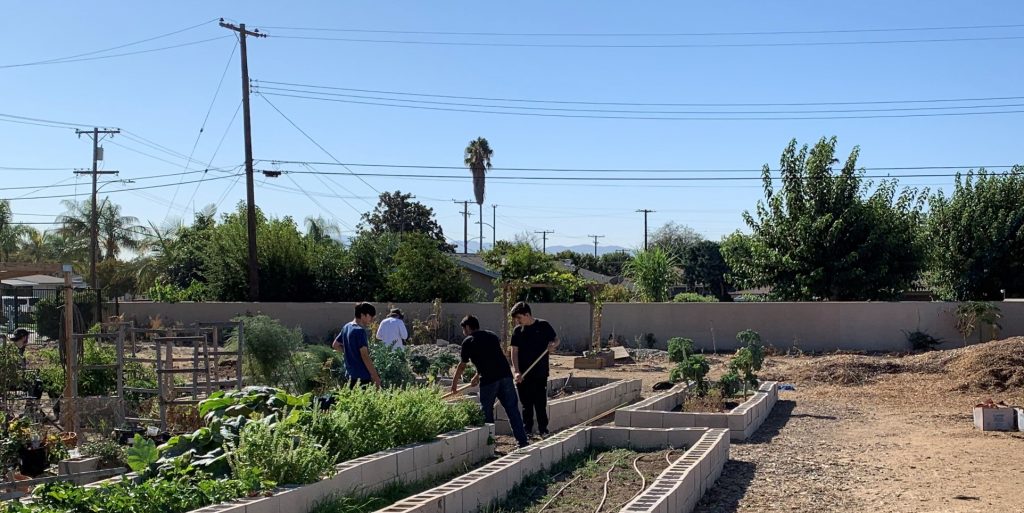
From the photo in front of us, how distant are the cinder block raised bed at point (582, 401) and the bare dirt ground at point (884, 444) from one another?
6.48 feet

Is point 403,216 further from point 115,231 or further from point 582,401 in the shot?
point 582,401

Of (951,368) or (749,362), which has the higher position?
(749,362)

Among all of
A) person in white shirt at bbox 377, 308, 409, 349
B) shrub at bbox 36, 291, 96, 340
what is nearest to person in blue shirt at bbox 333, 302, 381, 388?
person in white shirt at bbox 377, 308, 409, 349

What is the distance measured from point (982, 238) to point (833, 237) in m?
8.77

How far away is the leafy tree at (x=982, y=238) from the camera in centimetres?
3631

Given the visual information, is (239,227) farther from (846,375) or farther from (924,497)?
(924,497)

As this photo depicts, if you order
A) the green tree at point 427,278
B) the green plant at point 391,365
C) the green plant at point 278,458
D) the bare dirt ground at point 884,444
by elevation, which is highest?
the green tree at point 427,278

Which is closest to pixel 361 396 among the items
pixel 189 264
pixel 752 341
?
pixel 752 341

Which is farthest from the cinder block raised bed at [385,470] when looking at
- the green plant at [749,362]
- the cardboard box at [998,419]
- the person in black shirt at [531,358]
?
the cardboard box at [998,419]

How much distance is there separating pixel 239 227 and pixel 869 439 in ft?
94.5

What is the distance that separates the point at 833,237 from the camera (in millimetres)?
31031

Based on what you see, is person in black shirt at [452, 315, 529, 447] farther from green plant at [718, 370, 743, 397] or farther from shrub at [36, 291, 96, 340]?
shrub at [36, 291, 96, 340]

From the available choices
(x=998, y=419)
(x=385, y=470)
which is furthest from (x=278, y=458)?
(x=998, y=419)

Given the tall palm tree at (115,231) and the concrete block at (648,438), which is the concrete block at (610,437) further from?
the tall palm tree at (115,231)
